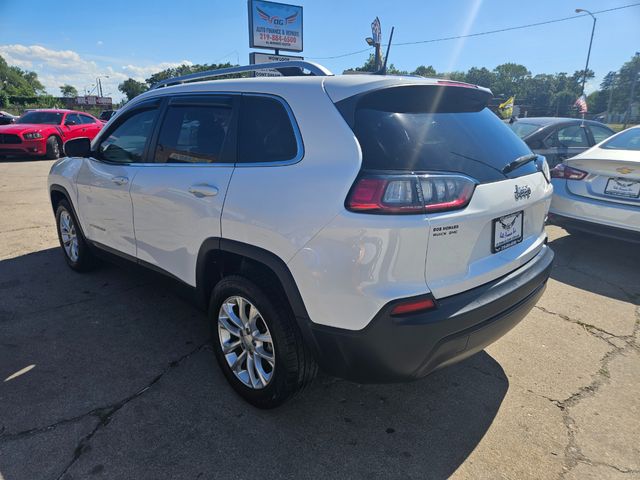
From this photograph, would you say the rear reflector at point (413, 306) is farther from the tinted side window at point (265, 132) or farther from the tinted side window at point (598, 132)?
the tinted side window at point (598, 132)

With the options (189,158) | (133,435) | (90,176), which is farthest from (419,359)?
(90,176)

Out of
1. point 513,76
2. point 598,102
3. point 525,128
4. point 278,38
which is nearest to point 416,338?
point 525,128

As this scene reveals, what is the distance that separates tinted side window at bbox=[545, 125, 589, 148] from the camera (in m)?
7.21

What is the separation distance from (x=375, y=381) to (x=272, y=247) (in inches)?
32.2

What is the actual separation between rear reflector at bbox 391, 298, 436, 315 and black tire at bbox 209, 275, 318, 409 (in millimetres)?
589

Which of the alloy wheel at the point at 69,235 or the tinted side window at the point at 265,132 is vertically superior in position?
the tinted side window at the point at 265,132

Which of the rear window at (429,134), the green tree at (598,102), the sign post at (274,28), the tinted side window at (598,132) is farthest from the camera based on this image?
the green tree at (598,102)

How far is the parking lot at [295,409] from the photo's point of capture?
82.5 inches

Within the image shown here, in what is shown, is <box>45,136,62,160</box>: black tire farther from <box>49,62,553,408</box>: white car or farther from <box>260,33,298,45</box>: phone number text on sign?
<box>49,62,553,408</box>: white car

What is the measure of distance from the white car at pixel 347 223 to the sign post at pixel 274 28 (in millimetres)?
17787

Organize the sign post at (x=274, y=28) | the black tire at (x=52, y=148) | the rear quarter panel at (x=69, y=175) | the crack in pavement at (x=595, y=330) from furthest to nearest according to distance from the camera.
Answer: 1. the sign post at (x=274, y=28)
2. the black tire at (x=52, y=148)
3. the rear quarter panel at (x=69, y=175)
4. the crack in pavement at (x=595, y=330)

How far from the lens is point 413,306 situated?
1.86 meters

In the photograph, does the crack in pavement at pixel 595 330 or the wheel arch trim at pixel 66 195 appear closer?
the crack in pavement at pixel 595 330

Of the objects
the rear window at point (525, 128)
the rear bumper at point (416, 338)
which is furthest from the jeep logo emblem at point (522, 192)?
the rear window at point (525, 128)
